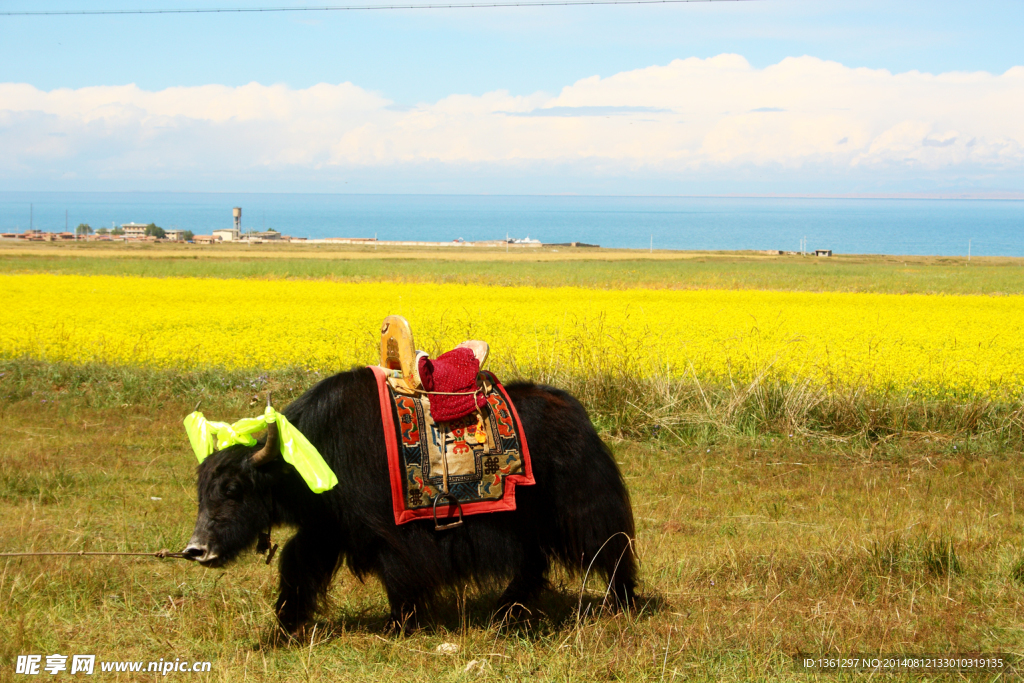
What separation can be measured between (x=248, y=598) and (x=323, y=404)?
1215 mm

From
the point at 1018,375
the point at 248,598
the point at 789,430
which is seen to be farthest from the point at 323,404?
the point at 1018,375

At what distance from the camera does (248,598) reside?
4113mm

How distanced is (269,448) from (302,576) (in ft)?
2.27

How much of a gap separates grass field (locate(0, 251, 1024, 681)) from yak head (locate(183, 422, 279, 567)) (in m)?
0.48

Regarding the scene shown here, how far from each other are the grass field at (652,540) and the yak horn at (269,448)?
80cm

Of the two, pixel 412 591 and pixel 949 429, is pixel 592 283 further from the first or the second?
pixel 412 591

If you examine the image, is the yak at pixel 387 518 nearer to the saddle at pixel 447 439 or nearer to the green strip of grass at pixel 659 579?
the saddle at pixel 447 439

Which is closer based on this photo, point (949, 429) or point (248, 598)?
point (248, 598)

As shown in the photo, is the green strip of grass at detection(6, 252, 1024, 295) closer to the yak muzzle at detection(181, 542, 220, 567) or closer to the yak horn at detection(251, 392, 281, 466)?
the yak horn at detection(251, 392, 281, 466)

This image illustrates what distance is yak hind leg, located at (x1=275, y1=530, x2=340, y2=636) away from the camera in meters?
3.54

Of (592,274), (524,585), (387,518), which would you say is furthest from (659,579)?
(592,274)

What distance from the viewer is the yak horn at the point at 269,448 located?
3152 millimetres

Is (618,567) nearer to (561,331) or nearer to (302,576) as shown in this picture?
(302,576)

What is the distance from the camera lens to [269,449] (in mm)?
3199
